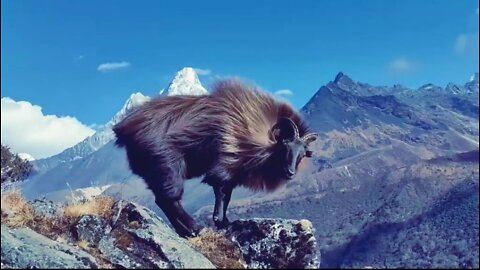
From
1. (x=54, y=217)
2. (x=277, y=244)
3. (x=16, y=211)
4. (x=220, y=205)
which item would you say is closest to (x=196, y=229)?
(x=220, y=205)

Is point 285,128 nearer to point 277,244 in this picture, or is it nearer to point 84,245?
point 277,244

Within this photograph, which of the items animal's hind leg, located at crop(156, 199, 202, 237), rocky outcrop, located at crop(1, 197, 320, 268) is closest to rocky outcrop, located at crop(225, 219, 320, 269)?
rocky outcrop, located at crop(1, 197, 320, 268)

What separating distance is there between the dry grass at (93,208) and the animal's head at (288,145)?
4185 millimetres

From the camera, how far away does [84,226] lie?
35.4ft

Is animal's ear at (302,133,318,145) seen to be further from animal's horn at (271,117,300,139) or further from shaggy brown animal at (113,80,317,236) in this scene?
animal's horn at (271,117,300,139)

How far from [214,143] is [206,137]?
0.24 m

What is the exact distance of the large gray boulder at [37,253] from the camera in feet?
29.5

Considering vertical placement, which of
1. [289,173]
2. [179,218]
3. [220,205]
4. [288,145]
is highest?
[288,145]

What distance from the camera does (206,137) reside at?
13242 mm

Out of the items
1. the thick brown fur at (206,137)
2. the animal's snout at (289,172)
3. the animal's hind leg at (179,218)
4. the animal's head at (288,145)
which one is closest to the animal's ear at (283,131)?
the animal's head at (288,145)

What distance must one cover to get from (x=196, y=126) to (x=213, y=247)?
294 centimetres

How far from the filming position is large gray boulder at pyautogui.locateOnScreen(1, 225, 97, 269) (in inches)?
354

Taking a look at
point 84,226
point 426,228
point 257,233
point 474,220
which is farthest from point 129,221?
point 426,228

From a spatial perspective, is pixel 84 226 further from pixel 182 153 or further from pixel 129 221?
pixel 182 153
